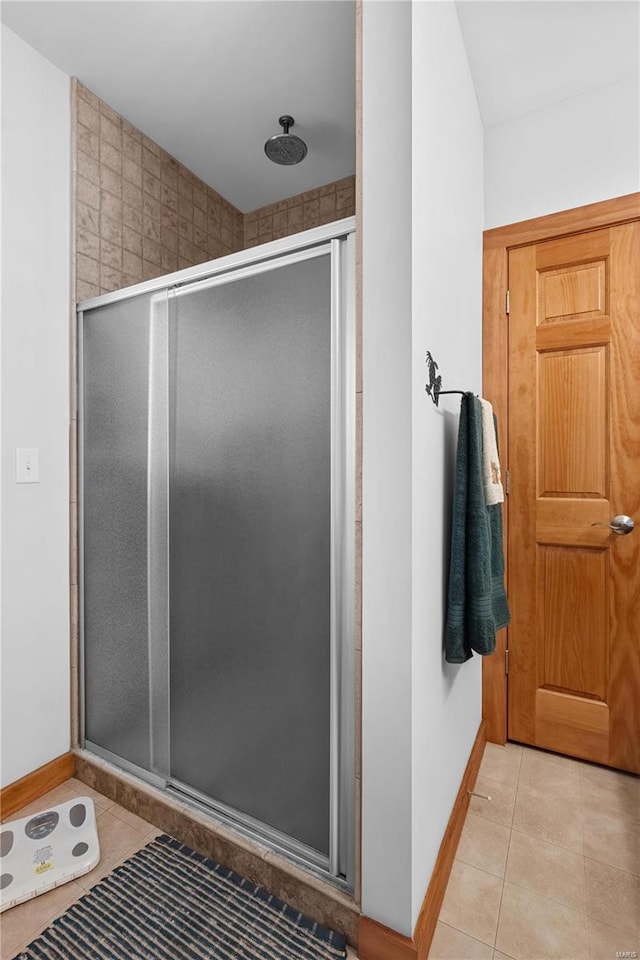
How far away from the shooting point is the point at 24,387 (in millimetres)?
1686

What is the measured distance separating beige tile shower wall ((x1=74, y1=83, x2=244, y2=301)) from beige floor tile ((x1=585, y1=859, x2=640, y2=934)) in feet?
8.28

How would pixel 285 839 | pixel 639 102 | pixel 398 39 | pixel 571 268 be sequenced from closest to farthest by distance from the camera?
pixel 398 39
pixel 285 839
pixel 639 102
pixel 571 268

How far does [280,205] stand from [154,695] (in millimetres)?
2490

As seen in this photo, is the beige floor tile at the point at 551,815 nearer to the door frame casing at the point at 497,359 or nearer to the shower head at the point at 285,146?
the door frame casing at the point at 497,359

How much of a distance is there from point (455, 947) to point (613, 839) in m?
0.69

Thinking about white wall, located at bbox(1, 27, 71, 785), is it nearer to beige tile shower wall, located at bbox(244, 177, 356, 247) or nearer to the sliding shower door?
the sliding shower door

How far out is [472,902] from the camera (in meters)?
1.29

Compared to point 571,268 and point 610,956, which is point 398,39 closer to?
point 571,268

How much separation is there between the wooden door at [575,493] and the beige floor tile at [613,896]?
0.56m

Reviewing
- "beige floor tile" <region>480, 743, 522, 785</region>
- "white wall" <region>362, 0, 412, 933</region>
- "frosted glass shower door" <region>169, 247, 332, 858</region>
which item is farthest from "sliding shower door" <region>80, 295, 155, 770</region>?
"beige floor tile" <region>480, 743, 522, 785</region>

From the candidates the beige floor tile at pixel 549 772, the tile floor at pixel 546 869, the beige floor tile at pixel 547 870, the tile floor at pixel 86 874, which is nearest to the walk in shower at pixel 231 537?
the tile floor at pixel 86 874

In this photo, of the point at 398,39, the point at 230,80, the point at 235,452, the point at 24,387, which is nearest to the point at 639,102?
the point at 398,39

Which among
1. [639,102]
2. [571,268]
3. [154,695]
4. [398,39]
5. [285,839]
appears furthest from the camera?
[571,268]

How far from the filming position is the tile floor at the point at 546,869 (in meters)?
1.19
